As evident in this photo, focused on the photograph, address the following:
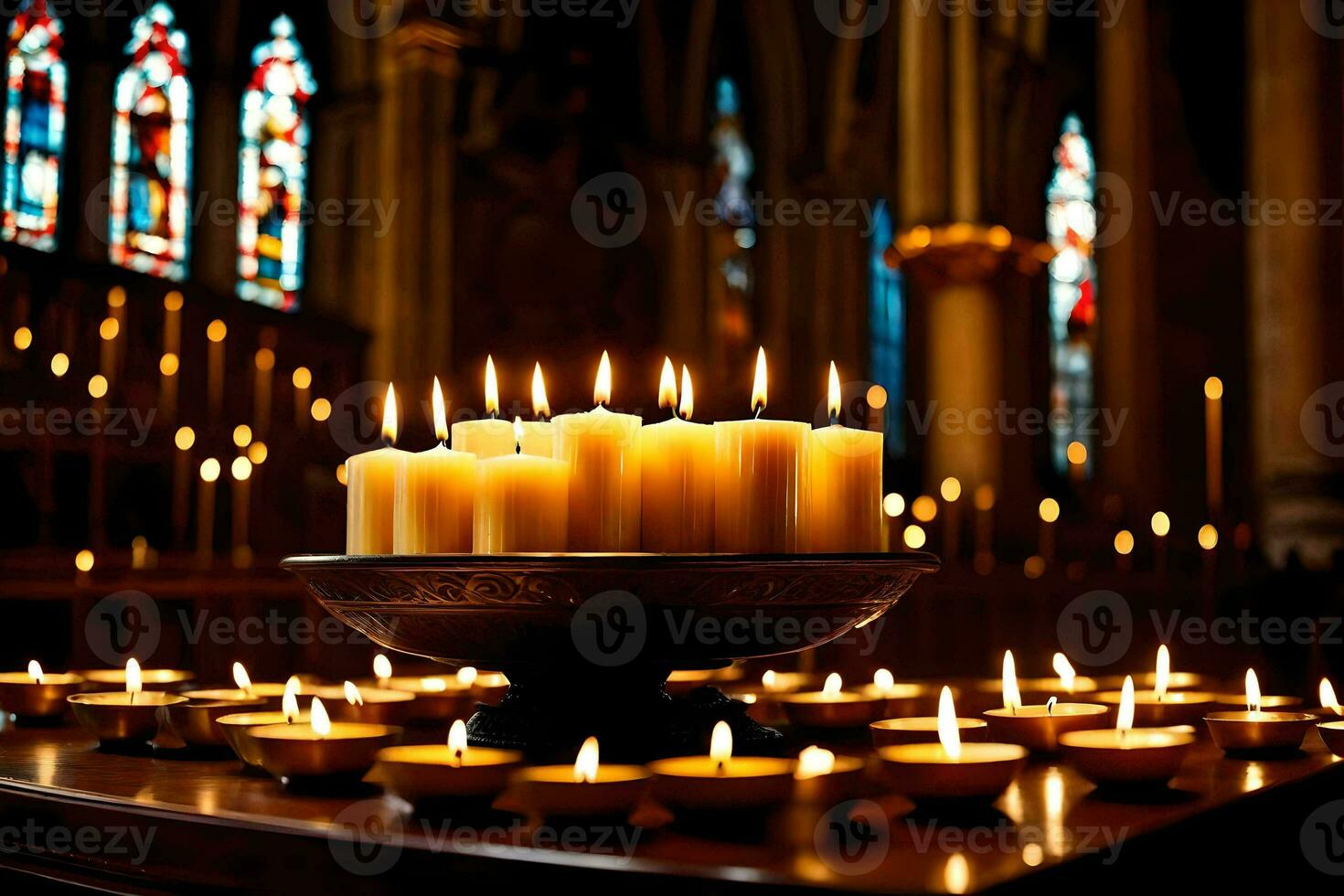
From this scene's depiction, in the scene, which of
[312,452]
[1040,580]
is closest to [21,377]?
[312,452]

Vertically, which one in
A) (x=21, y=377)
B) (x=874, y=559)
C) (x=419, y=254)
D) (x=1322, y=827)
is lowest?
(x=1322, y=827)

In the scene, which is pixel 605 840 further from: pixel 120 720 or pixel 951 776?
pixel 120 720

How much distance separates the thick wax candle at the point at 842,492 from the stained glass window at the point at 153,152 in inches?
408

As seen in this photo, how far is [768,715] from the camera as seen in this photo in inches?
85.4

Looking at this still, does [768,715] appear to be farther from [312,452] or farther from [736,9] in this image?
[736,9]

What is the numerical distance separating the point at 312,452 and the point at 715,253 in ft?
22.1

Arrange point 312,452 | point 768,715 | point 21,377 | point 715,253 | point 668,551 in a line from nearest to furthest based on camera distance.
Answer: point 668,551, point 768,715, point 21,377, point 312,452, point 715,253

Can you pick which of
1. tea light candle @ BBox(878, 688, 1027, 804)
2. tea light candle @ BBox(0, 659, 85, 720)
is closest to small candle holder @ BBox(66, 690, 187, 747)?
tea light candle @ BBox(0, 659, 85, 720)

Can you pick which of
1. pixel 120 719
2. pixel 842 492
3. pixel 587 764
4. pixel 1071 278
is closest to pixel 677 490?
pixel 842 492

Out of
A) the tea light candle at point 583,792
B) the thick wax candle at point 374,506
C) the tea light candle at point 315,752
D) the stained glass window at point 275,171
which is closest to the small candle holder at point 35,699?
the thick wax candle at point 374,506

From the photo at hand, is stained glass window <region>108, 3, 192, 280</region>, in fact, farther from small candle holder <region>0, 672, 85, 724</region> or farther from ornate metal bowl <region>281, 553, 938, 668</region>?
ornate metal bowl <region>281, 553, 938, 668</region>

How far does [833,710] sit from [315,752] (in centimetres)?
83

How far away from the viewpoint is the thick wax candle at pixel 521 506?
5.16 feet

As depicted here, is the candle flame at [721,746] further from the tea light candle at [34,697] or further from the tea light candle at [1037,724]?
the tea light candle at [34,697]
